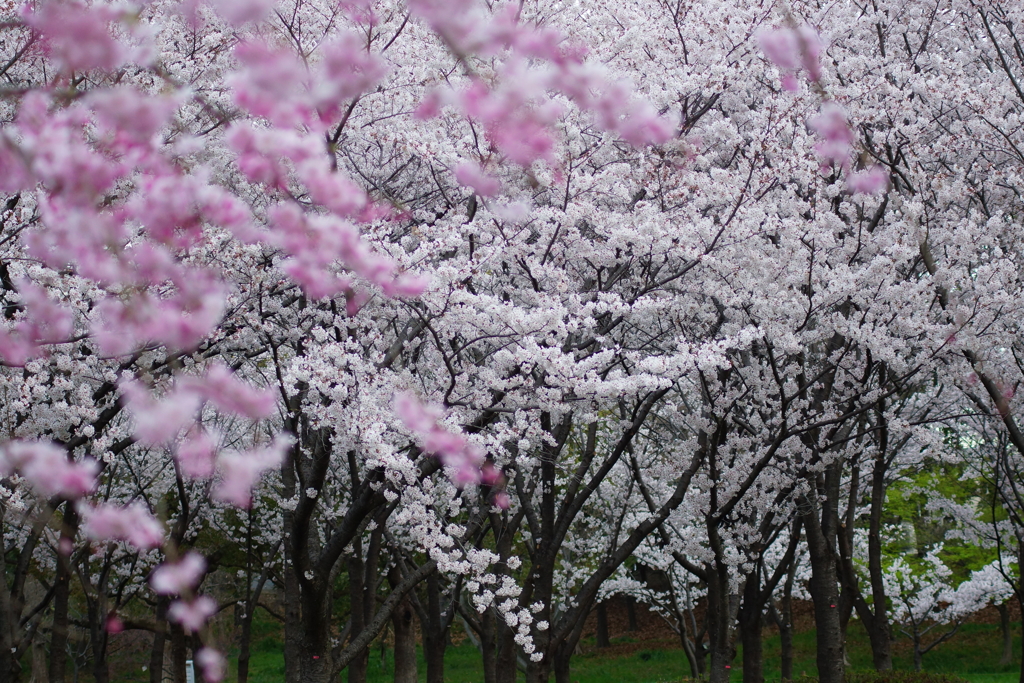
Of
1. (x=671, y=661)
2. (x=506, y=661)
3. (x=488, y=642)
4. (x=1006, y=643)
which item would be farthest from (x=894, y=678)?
(x=671, y=661)

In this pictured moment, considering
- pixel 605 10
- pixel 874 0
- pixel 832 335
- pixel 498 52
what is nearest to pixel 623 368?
pixel 832 335

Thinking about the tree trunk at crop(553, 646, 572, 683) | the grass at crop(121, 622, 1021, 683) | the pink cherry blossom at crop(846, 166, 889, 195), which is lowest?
the grass at crop(121, 622, 1021, 683)

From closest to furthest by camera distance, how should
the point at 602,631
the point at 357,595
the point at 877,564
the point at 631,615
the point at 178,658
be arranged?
1. the point at 877,564
2. the point at 357,595
3. the point at 178,658
4. the point at 602,631
5. the point at 631,615

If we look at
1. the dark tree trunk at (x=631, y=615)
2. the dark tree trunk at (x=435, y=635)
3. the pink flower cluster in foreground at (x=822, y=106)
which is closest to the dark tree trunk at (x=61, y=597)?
the dark tree trunk at (x=435, y=635)

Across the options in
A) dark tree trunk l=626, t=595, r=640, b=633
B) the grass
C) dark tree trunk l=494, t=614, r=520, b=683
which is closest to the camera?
dark tree trunk l=494, t=614, r=520, b=683

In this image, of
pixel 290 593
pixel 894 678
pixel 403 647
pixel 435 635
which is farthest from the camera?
pixel 403 647

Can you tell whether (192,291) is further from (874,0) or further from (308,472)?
(874,0)

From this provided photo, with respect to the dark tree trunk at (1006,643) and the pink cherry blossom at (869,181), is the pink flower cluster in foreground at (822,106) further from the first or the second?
the dark tree trunk at (1006,643)

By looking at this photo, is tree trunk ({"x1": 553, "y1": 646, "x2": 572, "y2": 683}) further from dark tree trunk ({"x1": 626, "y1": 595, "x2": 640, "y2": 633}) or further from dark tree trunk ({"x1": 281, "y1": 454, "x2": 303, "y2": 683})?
dark tree trunk ({"x1": 626, "y1": 595, "x2": 640, "y2": 633})

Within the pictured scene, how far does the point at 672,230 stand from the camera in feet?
27.7

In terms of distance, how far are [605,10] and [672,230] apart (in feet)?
12.8

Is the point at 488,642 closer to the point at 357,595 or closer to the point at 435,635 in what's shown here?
the point at 435,635

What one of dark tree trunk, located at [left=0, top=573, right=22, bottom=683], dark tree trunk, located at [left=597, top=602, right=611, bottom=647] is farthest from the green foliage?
dark tree trunk, located at [left=597, top=602, right=611, bottom=647]

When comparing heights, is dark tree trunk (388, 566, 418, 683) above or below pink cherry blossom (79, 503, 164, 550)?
below
